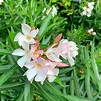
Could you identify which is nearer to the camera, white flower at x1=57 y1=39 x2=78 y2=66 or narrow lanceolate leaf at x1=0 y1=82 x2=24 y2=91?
white flower at x1=57 y1=39 x2=78 y2=66

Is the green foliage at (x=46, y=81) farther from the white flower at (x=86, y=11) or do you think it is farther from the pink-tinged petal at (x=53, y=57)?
the white flower at (x=86, y=11)

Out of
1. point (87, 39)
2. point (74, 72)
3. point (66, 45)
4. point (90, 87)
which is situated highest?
point (66, 45)

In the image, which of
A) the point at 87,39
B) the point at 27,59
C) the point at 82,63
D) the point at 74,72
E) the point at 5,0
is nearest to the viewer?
the point at 27,59

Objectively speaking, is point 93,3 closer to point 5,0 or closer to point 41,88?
point 5,0

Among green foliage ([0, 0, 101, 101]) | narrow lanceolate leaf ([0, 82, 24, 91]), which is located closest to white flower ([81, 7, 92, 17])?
green foliage ([0, 0, 101, 101])

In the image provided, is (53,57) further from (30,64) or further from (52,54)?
(30,64)

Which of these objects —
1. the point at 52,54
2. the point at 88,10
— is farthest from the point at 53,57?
the point at 88,10

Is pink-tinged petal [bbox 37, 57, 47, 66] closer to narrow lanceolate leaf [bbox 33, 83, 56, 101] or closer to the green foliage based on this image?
the green foliage

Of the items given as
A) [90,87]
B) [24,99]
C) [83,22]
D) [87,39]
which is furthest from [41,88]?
[83,22]
